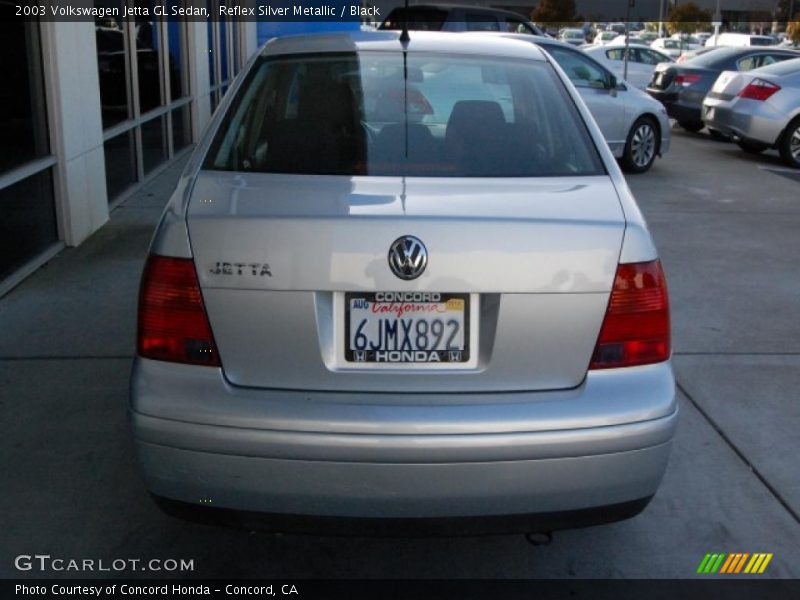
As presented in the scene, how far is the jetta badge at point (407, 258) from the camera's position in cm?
277

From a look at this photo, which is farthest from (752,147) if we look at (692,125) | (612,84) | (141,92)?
(141,92)

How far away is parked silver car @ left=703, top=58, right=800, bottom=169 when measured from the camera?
13.5 meters

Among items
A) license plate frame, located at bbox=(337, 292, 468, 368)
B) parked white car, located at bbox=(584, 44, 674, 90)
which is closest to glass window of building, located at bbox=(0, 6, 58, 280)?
license plate frame, located at bbox=(337, 292, 468, 368)

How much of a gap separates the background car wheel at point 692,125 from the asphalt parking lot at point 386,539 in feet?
33.3

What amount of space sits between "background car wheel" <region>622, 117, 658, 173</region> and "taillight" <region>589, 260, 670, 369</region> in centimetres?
961

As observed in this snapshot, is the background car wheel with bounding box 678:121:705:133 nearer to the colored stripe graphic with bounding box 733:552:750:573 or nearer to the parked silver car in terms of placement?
the parked silver car

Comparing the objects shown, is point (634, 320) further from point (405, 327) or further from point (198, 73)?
point (198, 73)

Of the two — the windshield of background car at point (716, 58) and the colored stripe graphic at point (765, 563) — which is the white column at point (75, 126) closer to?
the colored stripe graphic at point (765, 563)

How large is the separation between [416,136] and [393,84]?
0.37m

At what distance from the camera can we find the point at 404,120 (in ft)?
12.1

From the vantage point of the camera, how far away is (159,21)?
11219 millimetres

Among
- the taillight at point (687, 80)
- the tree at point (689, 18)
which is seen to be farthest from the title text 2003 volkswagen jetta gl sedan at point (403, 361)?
the tree at point (689, 18)

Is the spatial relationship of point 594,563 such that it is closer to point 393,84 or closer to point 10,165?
point 393,84

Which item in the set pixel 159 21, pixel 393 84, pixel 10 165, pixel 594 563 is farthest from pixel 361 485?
pixel 159 21
